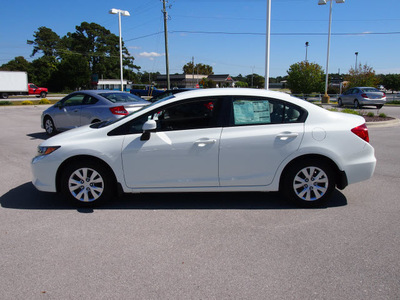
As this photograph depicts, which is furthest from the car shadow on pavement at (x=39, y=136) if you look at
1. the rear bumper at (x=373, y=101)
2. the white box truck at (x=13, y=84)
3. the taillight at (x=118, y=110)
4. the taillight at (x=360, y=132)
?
the white box truck at (x=13, y=84)

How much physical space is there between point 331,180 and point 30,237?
3.87m

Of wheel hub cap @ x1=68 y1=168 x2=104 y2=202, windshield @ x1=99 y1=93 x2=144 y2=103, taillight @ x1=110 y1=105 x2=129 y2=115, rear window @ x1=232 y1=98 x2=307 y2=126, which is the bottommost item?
wheel hub cap @ x1=68 y1=168 x2=104 y2=202

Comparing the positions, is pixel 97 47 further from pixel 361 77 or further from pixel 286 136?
pixel 286 136

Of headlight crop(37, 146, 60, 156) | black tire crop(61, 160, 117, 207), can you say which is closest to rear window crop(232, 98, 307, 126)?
black tire crop(61, 160, 117, 207)

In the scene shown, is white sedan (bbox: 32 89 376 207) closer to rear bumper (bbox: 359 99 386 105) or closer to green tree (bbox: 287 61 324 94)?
rear bumper (bbox: 359 99 386 105)

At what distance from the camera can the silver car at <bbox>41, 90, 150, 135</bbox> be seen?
389 inches

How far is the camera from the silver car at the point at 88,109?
9.88 metres

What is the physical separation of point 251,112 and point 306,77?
37.3 meters

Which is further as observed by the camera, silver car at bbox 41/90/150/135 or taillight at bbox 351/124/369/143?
silver car at bbox 41/90/150/135

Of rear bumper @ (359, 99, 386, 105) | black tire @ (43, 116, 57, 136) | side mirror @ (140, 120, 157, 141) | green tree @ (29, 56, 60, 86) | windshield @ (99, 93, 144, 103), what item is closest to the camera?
side mirror @ (140, 120, 157, 141)

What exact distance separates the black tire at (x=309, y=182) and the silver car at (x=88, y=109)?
20.2 ft

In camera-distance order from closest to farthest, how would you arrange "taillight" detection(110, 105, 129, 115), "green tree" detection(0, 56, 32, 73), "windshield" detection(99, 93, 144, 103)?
1. "taillight" detection(110, 105, 129, 115)
2. "windshield" detection(99, 93, 144, 103)
3. "green tree" detection(0, 56, 32, 73)

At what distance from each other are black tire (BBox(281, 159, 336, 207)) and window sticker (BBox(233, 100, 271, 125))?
77 centimetres

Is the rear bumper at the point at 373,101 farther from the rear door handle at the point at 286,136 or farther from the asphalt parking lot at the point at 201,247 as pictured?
the rear door handle at the point at 286,136
